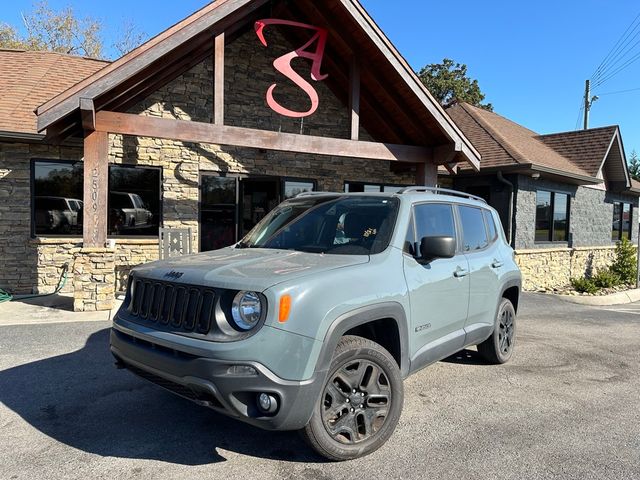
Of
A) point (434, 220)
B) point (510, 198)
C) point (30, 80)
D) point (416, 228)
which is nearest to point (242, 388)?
point (416, 228)

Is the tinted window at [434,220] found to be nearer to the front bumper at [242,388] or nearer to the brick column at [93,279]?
the front bumper at [242,388]

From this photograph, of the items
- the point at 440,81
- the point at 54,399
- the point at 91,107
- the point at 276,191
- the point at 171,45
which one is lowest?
the point at 54,399

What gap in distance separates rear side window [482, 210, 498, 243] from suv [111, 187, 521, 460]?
944mm

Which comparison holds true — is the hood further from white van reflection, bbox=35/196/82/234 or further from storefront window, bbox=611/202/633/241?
storefront window, bbox=611/202/633/241

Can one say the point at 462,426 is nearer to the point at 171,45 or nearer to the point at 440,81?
the point at 171,45

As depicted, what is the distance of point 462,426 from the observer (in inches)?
151

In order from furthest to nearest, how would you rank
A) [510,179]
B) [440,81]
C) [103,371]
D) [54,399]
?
1. [440,81]
2. [510,179]
3. [103,371]
4. [54,399]

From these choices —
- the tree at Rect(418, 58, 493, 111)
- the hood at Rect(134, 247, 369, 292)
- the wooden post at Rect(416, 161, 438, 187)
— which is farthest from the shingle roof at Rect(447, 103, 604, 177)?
the tree at Rect(418, 58, 493, 111)

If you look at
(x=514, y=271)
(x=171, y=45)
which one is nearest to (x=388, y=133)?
(x=171, y=45)

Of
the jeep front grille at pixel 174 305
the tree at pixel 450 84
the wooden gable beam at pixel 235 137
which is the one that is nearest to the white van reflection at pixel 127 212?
the wooden gable beam at pixel 235 137

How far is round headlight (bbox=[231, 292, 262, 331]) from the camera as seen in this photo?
2846 millimetres

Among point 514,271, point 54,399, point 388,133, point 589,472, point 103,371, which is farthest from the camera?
point 388,133

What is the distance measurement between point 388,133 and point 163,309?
30.7 feet

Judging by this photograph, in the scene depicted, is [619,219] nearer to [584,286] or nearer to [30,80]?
[584,286]
